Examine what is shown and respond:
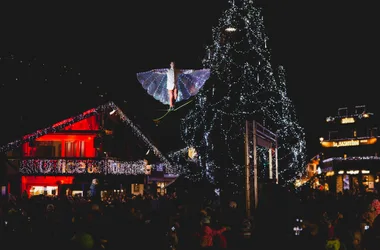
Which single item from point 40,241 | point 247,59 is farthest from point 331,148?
point 40,241

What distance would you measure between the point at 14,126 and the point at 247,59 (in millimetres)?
16155

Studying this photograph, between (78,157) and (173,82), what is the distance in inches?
613

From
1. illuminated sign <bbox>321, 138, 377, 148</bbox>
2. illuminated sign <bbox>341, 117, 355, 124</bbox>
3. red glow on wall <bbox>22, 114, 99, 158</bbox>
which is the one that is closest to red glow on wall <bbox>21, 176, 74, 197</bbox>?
red glow on wall <bbox>22, 114, 99, 158</bbox>

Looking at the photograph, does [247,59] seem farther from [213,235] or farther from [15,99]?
[15,99]

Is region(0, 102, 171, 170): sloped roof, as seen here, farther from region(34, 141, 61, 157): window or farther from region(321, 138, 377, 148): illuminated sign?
region(321, 138, 377, 148): illuminated sign

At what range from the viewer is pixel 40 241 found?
12.7 metres

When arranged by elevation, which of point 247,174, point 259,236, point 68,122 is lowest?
point 259,236

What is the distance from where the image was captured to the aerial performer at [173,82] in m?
18.4

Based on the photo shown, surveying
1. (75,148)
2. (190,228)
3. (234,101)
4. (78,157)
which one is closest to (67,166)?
(78,157)

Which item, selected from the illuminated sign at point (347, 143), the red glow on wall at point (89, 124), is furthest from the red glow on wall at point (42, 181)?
the illuminated sign at point (347, 143)

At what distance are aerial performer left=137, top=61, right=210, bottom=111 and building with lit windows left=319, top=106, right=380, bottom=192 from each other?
65.0m

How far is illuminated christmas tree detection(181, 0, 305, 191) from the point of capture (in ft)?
78.7

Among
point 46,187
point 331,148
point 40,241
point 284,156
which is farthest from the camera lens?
point 331,148

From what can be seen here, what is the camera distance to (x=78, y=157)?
32.6m
